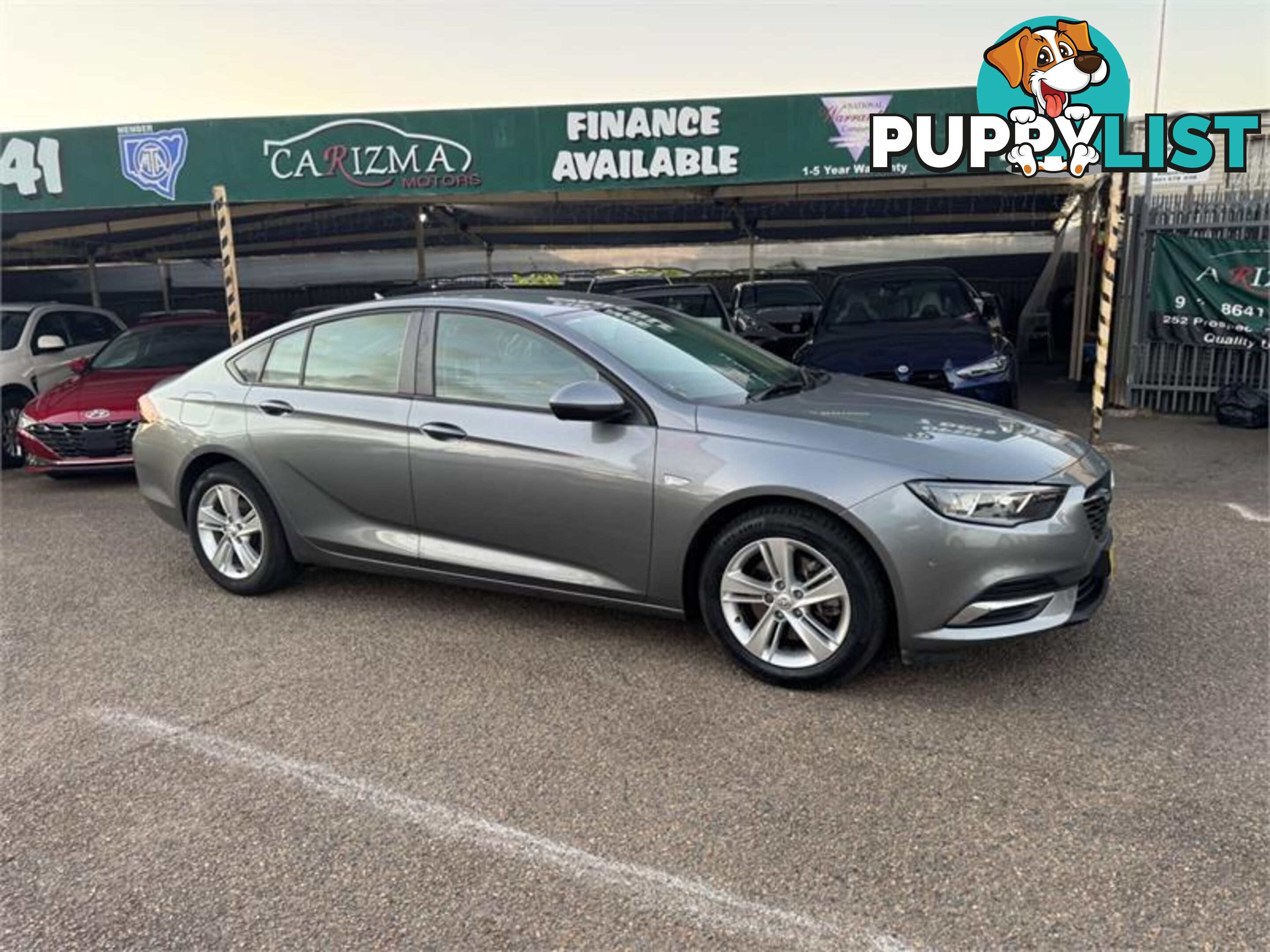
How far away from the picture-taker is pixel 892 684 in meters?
3.62

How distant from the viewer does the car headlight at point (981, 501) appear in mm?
3289

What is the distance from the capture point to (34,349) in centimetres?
934

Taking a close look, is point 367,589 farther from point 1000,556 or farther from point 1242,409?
point 1242,409

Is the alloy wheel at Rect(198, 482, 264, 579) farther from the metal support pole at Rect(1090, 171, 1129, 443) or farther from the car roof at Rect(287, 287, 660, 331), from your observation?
the metal support pole at Rect(1090, 171, 1129, 443)

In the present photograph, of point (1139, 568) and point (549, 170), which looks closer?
point (1139, 568)

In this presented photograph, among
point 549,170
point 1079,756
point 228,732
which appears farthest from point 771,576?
point 549,170

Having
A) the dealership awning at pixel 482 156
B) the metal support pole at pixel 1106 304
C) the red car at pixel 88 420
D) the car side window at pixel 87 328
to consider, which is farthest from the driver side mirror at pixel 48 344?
the metal support pole at pixel 1106 304

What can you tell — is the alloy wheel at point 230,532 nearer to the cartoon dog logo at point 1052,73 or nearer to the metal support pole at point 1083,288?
the cartoon dog logo at point 1052,73

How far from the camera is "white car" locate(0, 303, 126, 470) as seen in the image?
9.02 meters

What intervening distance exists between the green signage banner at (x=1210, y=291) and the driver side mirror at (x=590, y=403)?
852 centimetres

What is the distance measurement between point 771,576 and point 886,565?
449mm

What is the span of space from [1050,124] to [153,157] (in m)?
9.44

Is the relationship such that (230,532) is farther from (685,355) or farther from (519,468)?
(685,355)

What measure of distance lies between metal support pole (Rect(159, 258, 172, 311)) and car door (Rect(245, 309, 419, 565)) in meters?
20.2
